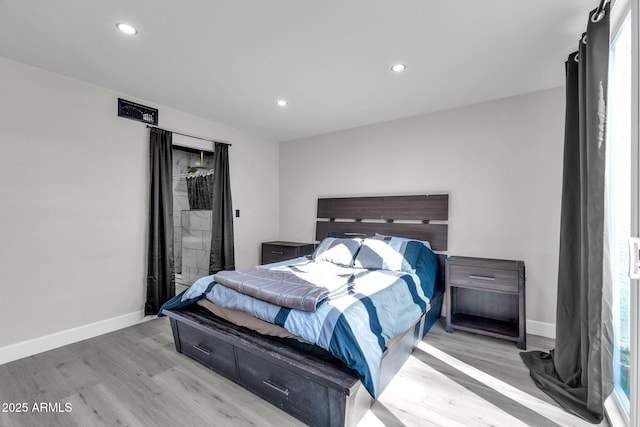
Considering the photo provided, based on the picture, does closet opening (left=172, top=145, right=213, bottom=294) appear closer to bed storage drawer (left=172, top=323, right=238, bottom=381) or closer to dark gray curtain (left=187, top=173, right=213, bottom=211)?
dark gray curtain (left=187, top=173, right=213, bottom=211)

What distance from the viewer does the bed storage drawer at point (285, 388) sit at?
5.09 ft

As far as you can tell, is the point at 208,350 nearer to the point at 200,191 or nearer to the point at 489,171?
the point at 200,191

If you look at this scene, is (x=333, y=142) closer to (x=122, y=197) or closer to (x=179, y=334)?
(x=122, y=197)

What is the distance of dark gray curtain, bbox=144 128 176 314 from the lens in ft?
10.2

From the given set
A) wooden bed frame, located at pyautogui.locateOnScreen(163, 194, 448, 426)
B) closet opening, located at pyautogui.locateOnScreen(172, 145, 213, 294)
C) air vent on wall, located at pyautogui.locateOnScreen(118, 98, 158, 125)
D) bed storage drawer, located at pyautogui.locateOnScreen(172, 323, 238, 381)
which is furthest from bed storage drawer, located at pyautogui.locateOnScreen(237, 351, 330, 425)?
air vent on wall, located at pyautogui.locateOnScreen(118, 98, 158, 125)

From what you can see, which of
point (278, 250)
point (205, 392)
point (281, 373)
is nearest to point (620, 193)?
point (281, 373)

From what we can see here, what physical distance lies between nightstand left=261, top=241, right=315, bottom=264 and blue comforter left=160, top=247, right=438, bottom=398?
3.98ft

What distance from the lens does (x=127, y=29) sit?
1.88 meters

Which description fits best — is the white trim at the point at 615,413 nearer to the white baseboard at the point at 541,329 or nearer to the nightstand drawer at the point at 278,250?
the white baseboard at the point at 541,329

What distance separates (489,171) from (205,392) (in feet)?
10.6

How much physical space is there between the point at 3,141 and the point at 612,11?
4.25m

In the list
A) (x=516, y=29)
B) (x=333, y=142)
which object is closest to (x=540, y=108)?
(x=516, y=29)

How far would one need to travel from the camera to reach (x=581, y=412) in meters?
1.68

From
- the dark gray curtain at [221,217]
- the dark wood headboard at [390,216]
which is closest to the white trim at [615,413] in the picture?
the dark wood headboard at [390,216]
